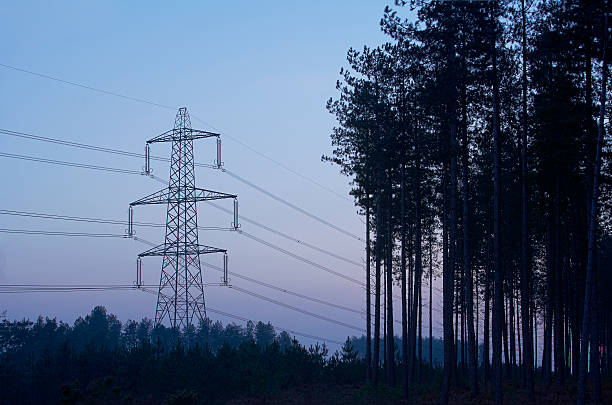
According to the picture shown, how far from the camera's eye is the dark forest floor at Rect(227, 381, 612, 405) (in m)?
26.0

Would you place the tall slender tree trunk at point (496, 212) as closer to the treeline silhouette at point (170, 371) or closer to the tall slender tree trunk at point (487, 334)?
the tall slender tree trunk at point (487, 334)

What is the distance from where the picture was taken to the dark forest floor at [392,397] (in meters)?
26.0

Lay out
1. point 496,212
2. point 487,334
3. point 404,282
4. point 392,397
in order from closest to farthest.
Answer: point 496,212 < point 392,397 < point 404,282 < point 487,334

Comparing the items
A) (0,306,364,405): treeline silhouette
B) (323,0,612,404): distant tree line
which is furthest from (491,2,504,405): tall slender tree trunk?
(0,306,364,405): treeline silhouette

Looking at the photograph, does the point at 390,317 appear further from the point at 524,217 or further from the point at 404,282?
the point at 524,217

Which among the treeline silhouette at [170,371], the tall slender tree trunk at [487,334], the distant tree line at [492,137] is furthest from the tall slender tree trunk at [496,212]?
the treeline silhouette at [170,371]

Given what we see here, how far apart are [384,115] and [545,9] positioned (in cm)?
840

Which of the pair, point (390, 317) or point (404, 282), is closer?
point (404, 282)

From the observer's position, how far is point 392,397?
29.0 meters

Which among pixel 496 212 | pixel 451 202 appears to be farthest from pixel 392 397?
pixel 496 212

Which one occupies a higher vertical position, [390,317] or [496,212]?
[496,212]

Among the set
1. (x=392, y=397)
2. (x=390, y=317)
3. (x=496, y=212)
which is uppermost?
(x=496, y=212)

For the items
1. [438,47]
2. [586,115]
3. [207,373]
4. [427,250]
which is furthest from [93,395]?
[427,250]

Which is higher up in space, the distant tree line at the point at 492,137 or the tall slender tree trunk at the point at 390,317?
the distant tree line at the point at 492,137
